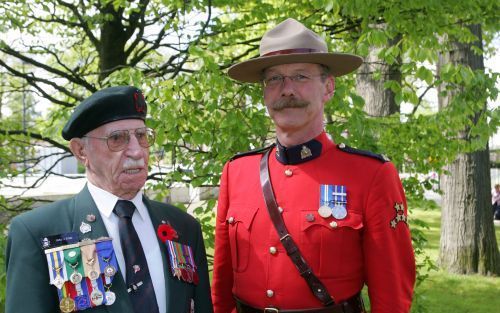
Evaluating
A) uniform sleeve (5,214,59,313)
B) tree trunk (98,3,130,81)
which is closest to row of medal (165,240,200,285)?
uniform sleeve (5,214,59,313)

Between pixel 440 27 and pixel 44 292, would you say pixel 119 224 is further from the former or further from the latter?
pixel 440 27

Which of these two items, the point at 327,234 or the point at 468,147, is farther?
the point at 468,147

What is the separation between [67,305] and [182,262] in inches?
20.7

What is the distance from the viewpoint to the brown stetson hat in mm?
2701

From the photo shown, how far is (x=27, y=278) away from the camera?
6.65ft

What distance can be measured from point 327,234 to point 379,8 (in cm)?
276

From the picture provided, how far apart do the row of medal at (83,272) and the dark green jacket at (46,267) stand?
0.03 m

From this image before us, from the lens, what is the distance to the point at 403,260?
8.59ft

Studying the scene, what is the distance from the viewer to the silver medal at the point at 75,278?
6.88ft

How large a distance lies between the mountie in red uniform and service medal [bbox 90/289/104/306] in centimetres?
84

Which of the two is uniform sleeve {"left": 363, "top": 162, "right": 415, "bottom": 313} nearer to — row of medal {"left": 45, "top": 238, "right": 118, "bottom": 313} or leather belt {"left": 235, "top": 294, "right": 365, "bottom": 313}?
leather belt {"left": 235, "top": 294, "right": 365, "bottom": 313}

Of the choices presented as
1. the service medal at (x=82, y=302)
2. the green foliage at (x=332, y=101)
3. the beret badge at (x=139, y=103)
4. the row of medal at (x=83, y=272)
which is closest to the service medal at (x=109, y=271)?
the row of medal at (x=83, y=272)

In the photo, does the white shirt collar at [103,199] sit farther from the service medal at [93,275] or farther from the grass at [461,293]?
the grass at [461,293]

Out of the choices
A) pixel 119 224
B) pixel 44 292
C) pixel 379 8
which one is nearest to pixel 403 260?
pixel 119 224
